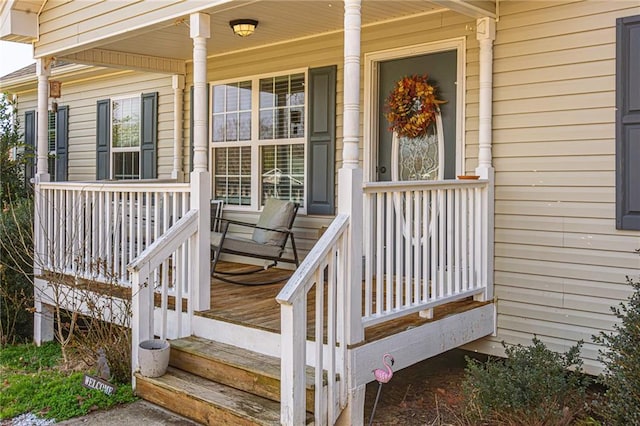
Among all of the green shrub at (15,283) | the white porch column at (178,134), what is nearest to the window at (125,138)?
the white porch column at (178,134)

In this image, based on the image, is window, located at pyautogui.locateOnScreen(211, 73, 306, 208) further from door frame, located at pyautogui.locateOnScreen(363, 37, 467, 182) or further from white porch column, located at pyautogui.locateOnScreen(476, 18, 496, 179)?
white porch column, located at pyautogui.locateOnScreen(476, 18, 496, 179)

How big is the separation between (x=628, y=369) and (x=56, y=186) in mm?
5001

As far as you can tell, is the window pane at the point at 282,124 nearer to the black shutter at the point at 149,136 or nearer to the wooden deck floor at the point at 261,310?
the wooden deck floor at the point at 261,310

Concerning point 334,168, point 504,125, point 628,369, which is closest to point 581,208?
point 504,125

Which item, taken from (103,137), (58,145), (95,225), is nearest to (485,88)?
(95,225)

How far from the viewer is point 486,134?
15.0ft

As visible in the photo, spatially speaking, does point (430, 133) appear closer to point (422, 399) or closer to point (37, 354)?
point (422, 399)

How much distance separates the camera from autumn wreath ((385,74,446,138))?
505 cm

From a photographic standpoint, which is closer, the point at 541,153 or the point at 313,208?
the point at 541,153

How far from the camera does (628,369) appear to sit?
10.1 feet

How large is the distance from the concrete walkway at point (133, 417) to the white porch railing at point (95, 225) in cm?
128

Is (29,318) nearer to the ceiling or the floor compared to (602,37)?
nearer to the floor

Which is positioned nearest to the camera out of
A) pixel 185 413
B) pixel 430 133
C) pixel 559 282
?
pixel 185 413

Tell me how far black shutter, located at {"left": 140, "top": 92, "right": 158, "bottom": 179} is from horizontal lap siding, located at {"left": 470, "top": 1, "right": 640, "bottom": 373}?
4.65 meters
